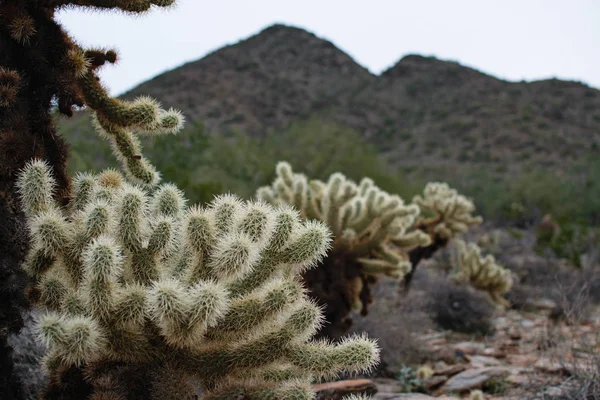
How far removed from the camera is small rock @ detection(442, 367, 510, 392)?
15.4 ft

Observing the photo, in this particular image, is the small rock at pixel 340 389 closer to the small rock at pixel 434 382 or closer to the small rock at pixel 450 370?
the small rock at pixel 434 382

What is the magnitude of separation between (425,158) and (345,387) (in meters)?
33.8

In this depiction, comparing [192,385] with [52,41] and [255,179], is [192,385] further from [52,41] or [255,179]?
[255,179]

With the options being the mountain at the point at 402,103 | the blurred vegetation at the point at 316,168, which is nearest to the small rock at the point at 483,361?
the blurred vegetation at the point at 316,168

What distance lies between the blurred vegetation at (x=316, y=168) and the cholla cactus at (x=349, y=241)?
3.54m

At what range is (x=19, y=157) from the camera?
8.73 feet

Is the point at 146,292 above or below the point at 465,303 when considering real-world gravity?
above

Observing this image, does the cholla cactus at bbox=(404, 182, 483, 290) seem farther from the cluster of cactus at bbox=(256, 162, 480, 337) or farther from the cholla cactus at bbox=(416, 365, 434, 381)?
the cholla cactus at bbox=(416, 365, 434, 381)

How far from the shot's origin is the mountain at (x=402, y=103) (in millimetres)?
36281

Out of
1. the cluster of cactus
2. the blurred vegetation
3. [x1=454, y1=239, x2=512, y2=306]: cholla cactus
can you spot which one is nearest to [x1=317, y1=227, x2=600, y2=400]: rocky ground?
[x1=454, y1=239, x2=512, y2=306]: cholla cactus

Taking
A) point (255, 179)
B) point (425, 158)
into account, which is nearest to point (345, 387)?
point (255, 179)

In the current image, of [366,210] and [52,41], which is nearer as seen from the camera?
[52,41]

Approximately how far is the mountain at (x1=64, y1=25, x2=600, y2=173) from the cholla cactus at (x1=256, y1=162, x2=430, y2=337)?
26.2m

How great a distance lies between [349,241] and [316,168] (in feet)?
44.0
